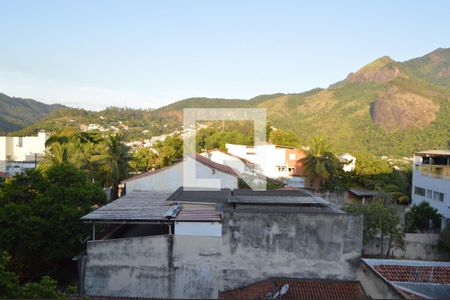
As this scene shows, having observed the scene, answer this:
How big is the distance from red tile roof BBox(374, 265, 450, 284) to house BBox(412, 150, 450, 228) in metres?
15.0

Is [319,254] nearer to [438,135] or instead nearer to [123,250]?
[123,250]

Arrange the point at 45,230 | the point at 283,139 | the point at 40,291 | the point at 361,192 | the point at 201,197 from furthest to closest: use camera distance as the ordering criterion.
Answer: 1. the point at 283,139
2. the point at 361,192
3. the point at 201,197
4. the point at 45,230
5. the point at 40,291

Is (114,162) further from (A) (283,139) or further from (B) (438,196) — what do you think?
(A) (283,139)

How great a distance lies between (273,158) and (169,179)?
2244 cm

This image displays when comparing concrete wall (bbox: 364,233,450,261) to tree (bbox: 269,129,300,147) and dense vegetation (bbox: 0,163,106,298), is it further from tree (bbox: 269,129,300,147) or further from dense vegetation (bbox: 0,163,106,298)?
tree (bbox: 269,129,300,147)

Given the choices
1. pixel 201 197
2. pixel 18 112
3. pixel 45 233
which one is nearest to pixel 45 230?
pixel 45 233

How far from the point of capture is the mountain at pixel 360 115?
74.6 m

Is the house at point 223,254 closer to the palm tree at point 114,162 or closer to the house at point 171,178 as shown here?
the house at point 171,178

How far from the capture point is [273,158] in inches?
1709

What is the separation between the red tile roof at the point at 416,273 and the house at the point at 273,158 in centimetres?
2985

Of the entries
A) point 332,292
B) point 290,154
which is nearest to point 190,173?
point 332,292

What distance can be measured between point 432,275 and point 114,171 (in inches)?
816

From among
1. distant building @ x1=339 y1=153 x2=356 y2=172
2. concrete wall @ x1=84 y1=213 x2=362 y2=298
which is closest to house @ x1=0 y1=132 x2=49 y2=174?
distant building @ x1=339 y1=153 x2=356 y2=172

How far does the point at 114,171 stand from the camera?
2800 cm
